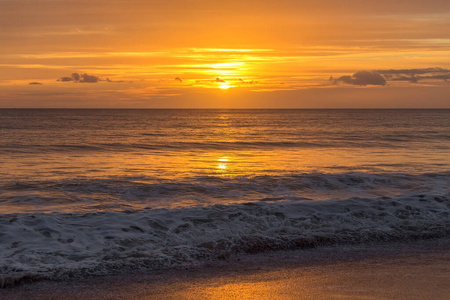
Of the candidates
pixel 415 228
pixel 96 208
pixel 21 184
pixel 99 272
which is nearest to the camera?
pixel 99 272

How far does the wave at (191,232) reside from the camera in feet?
22.1

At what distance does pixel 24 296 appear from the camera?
5.51 m

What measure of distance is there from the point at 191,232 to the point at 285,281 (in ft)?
9.18

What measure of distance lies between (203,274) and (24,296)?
7.55 ft

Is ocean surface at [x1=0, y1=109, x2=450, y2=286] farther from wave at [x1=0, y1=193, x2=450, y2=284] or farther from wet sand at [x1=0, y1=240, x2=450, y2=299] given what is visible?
wet sand at [x1=0, y1=240, x2=450, y2=299]

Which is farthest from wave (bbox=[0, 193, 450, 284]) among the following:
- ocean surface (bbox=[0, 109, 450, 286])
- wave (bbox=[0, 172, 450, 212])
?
wave (bbox=[0, 172, 450, 212])

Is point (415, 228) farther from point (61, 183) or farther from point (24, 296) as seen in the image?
point (61, 183)

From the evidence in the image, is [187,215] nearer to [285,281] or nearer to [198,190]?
[285,281]

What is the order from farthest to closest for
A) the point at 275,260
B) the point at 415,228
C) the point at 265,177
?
the point at 265,177
the point at 415,228
the point at 275,260

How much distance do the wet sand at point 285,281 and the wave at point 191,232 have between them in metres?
0.43

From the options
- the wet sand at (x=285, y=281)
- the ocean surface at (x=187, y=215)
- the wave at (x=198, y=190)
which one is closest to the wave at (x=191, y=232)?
the ocean surface at (x=187, y=215)

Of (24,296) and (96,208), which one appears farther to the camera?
(96,208)

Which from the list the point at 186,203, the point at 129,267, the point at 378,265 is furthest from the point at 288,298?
the point at 186,203

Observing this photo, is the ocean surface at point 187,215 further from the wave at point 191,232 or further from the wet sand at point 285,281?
the wet sand at point 285,281
